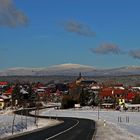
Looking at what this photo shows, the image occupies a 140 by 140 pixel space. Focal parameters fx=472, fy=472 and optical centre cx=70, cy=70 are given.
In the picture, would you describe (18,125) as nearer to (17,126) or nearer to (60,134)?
(17,126)

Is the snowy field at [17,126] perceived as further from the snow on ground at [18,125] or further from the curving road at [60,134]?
the curving road at [60,134]

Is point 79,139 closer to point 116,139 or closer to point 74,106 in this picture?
point 116,139

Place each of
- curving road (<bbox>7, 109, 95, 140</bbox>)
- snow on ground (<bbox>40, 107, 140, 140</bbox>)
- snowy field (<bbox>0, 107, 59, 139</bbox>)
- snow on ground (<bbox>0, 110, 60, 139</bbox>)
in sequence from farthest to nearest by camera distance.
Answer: snow on ground (<bbox>0, 110, 60, 139</bbox>)
snowy field (<bbox>0, 107, 59, 139</bbox>)
snow on ground (<bbox>40, 107, 140, 140</bbox>)
curving road (<bbox>7, 109, 95, 140</bbox>)

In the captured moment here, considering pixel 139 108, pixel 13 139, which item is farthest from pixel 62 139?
pixel 139 108

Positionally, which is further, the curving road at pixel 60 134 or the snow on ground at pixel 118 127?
the snow on ground at pixel 118 127

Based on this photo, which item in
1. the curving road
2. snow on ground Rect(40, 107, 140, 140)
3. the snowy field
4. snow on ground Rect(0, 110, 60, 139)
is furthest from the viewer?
snow on ground Rect(0, 110, 60, 139)

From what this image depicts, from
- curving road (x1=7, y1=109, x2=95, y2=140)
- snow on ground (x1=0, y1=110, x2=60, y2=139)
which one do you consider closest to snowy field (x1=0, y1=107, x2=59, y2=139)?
snow on ground (x1=0, y1=110, x2=60, y2=139)

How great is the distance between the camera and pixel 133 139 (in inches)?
1719

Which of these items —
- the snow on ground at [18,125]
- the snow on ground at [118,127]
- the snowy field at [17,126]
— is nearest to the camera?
the snow on ground at [118,127]

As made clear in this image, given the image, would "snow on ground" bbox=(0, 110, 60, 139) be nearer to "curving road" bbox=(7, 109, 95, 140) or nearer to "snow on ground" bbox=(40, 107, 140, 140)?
"curving road" bbox=(7, 109, 95, 140)

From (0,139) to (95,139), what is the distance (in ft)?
29.7

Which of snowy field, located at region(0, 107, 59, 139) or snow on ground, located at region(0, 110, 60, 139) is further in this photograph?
snow on ground, located at region(0, 110, 60, 139)

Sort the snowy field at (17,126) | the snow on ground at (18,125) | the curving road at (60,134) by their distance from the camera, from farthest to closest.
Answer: the snow on ground at (18,125), the snowy field at (17,126), the curving road at (60,134)

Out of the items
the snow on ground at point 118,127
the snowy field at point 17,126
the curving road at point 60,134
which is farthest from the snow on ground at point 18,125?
the snow on ground at point 118,127
